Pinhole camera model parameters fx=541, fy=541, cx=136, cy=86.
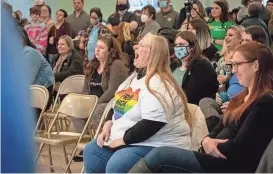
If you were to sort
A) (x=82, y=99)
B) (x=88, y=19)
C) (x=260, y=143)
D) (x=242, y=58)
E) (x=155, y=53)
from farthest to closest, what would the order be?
(x=88, y=19) → (x=82, y=99) → (x=155, y=53) → (x=242, y=58) → (x=260, y=143)

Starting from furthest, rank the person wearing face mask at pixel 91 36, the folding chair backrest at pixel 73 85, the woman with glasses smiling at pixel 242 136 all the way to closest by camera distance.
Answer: the person wearing face mask at pixel 91 36 → the folding chair backrest at pixel 73 85 → the woman with glasses smiling at pixel 242 136

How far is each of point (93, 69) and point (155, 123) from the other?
1.89 m

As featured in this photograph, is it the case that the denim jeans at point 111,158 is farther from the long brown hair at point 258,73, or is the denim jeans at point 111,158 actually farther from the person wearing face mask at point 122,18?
the person wearing face mask at point 122,18

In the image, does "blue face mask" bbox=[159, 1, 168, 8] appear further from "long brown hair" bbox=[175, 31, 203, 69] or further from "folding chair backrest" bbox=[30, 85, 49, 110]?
"long brown hair" bbox=[175, 31, 203, 69]

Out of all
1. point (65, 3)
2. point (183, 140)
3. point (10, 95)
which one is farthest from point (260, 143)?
point (65, 3)

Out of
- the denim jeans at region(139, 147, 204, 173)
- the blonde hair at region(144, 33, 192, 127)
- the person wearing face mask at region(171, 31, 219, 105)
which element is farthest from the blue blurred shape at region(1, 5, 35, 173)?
the person wearing face mask at region(171, 31, 219, 105)

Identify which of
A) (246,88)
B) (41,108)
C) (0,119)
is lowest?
(41,108)

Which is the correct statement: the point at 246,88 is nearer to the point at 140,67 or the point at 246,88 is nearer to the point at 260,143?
the point at 260,143

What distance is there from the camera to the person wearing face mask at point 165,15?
798 cm

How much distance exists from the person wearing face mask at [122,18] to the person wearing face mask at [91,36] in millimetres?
194

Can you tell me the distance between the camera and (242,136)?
2783mm

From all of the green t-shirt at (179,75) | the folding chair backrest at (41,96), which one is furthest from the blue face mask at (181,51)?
the folding chair backrest at (41,96)

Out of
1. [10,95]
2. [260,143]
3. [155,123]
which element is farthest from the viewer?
[155,123]

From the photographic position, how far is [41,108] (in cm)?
478
